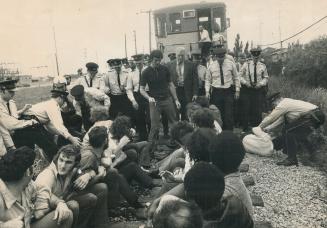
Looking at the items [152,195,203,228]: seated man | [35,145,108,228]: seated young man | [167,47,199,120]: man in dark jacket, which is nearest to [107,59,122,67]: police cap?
[167,47,199,120]: man in dark jacket

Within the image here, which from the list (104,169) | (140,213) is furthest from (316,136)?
(104,169)

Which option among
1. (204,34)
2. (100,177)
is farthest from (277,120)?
(204,34)

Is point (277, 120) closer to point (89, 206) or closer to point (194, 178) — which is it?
point (89, 206)

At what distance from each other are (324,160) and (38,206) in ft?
18.3

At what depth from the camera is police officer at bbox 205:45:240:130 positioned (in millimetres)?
8836

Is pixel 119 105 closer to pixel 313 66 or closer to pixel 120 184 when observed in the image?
pixel 120 184

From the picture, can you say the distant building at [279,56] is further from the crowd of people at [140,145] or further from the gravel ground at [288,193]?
the gravel ground at [288,193]

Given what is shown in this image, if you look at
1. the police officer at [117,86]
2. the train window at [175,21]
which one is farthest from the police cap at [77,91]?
the train window at [175,21]

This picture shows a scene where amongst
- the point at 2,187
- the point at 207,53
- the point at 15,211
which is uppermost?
the point at 207,53

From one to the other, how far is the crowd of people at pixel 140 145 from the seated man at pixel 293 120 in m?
0.02

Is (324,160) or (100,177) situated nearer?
(100,177)

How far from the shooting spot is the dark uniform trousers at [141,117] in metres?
9.27

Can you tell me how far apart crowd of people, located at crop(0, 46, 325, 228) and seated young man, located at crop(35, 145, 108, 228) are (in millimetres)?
10

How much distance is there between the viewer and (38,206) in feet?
12.4
